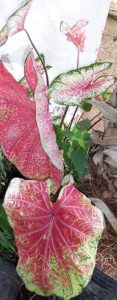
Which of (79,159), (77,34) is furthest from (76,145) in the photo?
(77,34)

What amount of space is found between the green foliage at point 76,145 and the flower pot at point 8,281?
201mm

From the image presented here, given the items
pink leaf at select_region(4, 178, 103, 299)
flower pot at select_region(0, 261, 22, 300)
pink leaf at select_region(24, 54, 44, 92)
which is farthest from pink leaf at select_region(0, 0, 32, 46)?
flower pot at select_region(0, 261, 22, 300)

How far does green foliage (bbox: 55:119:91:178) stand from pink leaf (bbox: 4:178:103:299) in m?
0.08

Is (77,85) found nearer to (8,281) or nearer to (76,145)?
(76,145)

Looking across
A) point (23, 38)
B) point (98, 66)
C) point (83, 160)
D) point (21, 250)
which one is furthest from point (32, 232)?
point (23, 38)

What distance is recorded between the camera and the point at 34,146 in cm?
80

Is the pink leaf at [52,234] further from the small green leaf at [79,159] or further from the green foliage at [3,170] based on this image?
the green foliage at [3,170]

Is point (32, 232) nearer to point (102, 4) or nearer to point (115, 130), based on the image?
point (115, 130)

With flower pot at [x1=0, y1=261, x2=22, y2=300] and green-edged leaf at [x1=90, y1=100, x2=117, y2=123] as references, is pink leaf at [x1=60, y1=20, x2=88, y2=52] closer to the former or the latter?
green-edged leaf at [x1=90, y1=100, x2=117, y2=123]

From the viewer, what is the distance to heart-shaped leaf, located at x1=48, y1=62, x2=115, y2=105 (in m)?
0.80

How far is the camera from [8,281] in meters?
0.97

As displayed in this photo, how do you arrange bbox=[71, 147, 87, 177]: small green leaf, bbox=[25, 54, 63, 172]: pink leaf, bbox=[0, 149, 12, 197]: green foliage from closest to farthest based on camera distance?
bbox=[25, 54, 63, 172]: pink leaf < bbox=[71, 147, 87, 177]: small green leaf < bbox=[0, 149, 12, 197]: green foliage

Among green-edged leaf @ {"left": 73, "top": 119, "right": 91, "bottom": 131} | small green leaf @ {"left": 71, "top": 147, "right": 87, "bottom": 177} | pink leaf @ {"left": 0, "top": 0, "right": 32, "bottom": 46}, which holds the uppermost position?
pink leaf @ {"left": 0, "top": 0, "right": 32, "bottom": 46}

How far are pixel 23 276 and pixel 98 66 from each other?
33 centimetres
